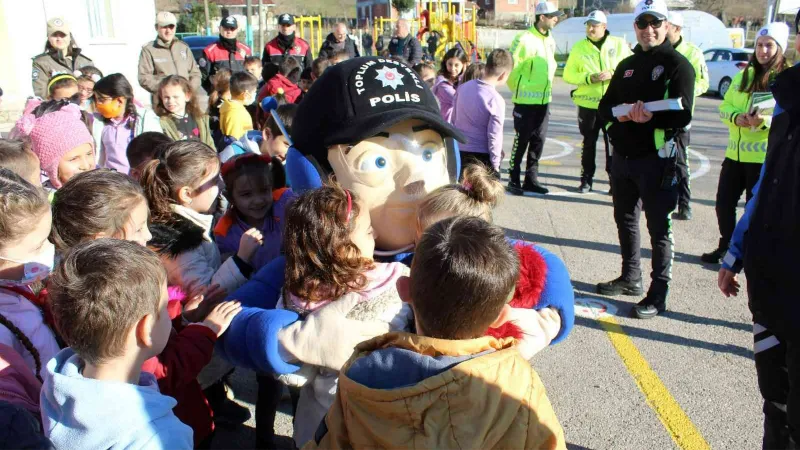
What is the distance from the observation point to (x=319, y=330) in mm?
1725

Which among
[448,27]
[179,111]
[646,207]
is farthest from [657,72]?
[448,27]

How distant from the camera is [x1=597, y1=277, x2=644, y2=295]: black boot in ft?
14.7

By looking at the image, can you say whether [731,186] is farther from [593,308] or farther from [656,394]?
[656,394]

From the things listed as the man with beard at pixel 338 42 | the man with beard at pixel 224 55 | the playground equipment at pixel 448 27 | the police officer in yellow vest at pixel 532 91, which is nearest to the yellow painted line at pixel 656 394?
the police officer in yellow vest at pixel 532 91

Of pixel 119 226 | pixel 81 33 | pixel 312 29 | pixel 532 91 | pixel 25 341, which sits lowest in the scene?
pixel 25 341

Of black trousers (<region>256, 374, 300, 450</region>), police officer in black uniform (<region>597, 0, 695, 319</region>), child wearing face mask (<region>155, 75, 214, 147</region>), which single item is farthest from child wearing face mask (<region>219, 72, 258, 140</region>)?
police officer in black uniform (<region>597, 0, 695, 319</region>)

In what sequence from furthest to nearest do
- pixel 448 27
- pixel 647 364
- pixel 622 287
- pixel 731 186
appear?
Result: pixel 448 27
pixel 731 186
pixel 622 287
pixel 647 364

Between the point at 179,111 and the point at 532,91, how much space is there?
12.5 ft

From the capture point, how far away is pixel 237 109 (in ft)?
16.8

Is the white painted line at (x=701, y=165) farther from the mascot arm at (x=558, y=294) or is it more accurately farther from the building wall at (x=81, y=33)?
the building wall at (x=81, y=33)

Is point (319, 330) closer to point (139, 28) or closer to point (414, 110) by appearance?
point (414, 110)

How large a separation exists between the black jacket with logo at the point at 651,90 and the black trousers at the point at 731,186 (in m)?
1.10

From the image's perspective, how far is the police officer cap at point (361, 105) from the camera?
2205 millimetres

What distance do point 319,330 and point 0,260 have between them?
97 cm
